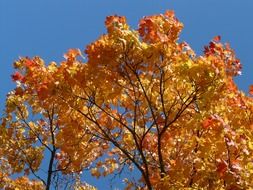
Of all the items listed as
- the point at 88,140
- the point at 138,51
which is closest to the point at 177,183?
the point at 138,51

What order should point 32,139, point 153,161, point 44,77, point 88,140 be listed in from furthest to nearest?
1. point 32,139
2. point 88,140
3. point 153,161
4. point 44,77

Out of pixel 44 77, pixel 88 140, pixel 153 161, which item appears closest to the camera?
pixel 44 77

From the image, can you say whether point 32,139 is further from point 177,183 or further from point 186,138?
point 177,183

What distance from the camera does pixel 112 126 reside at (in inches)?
504

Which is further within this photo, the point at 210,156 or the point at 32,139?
the point at 32,139

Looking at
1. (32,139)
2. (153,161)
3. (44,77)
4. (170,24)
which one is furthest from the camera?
(32,139)

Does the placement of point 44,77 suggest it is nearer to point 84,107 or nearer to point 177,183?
point 84,107

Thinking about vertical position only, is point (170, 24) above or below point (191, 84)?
above

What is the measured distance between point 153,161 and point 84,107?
2.42m

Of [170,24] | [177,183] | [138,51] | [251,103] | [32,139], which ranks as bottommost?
[177,183]

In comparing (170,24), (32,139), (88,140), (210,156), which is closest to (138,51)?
(170,24)

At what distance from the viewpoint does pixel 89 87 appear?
10.8 metres

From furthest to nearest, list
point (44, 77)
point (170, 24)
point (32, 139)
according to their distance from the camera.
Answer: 1. point (32, 139)
2. point (44, 77)
3. point (170, 24)

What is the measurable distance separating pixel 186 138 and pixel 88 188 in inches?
220
